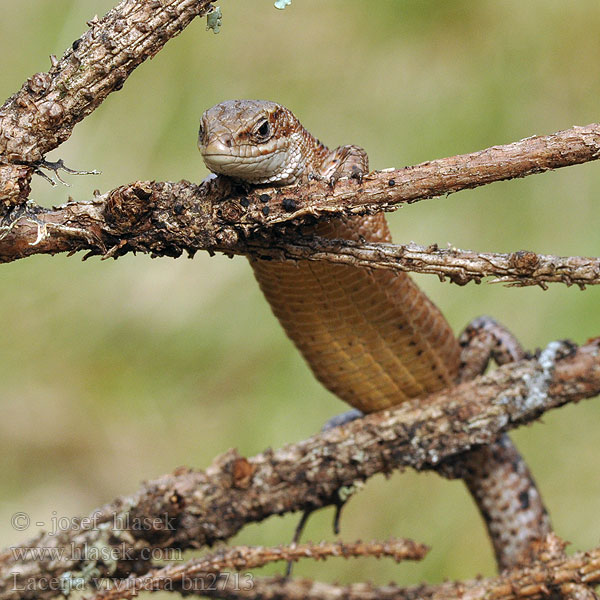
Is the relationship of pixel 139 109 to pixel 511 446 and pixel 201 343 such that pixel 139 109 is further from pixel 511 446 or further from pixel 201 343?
pixel 511 446

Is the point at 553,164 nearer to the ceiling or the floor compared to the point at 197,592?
nearer to the ceiling

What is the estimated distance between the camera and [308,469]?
3791mm

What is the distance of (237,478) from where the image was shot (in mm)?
3719

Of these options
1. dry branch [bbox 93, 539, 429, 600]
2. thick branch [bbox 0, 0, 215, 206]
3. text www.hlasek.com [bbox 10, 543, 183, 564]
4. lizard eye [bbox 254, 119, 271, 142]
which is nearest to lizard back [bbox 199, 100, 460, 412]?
lizard eye [bbox 254, 119, 271, 142]

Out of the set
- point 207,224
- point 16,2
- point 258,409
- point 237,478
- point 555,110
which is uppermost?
point 16,2

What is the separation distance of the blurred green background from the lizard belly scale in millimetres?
2581

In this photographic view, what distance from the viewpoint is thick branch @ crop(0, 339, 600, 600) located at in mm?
3555

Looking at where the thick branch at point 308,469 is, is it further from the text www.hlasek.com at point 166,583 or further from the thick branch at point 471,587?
the thick branch at point 471,587

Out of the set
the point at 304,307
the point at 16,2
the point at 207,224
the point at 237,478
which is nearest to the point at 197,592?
the point at 237,478

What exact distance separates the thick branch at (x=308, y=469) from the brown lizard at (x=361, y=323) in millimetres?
258

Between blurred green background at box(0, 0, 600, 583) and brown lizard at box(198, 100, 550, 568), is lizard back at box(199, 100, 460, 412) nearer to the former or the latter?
brown lizard at box(198, 100, 550, 568)

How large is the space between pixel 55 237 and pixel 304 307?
1335mm

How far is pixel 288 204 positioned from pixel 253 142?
590 mm

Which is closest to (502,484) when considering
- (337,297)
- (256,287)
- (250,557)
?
(337,297)
